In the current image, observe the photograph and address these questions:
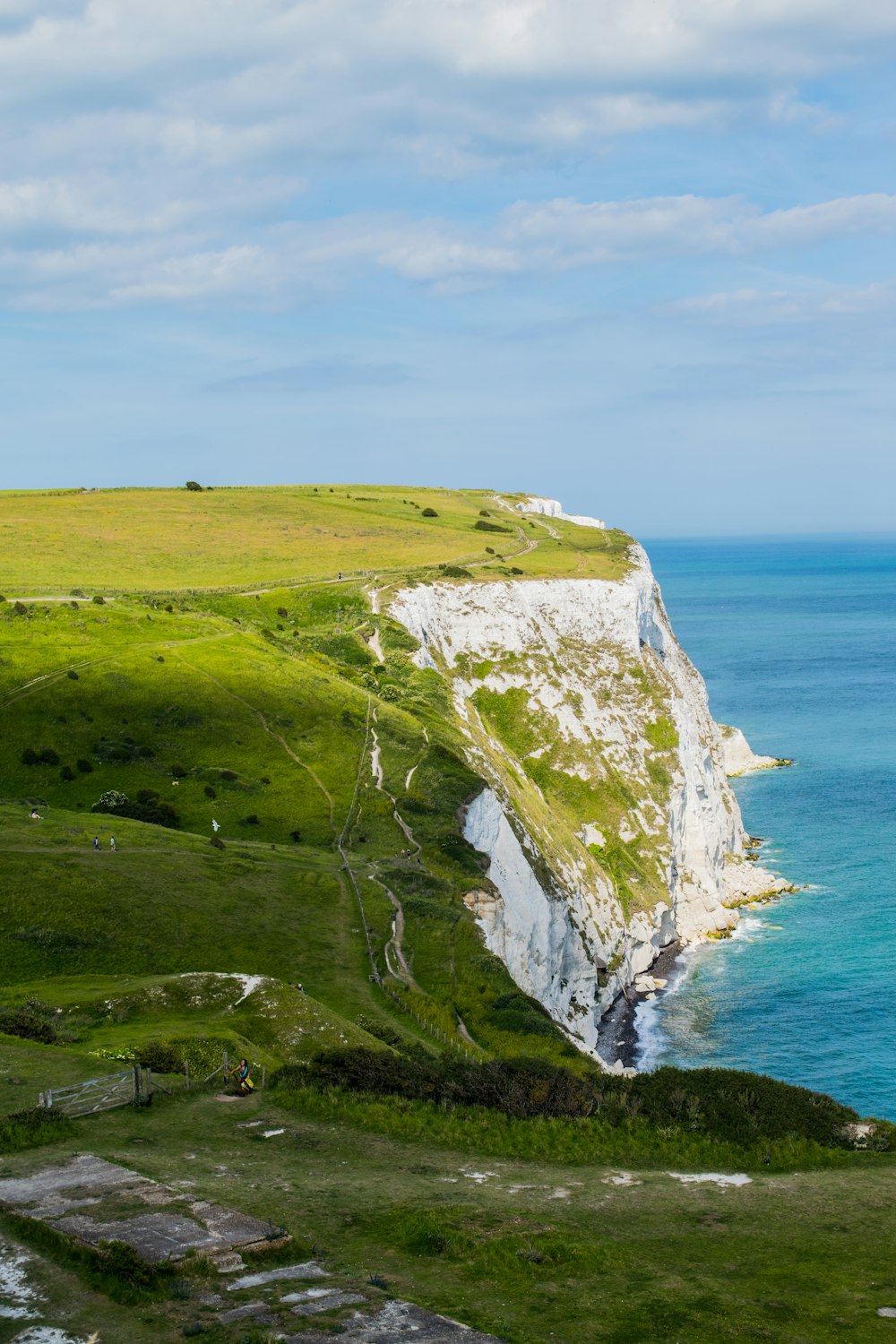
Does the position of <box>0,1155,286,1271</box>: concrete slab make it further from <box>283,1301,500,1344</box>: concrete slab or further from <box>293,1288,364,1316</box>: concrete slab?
<box>283,1301,500,1344</box>: concrete slab

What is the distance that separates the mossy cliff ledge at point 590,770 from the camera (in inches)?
3457

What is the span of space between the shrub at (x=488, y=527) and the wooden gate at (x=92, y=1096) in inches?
6089

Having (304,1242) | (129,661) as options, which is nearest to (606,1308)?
(304,1242)

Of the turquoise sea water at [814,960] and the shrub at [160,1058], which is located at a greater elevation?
the shrub at [160,1058]

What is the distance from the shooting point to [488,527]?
7274 inches

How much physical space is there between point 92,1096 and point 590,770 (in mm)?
91304

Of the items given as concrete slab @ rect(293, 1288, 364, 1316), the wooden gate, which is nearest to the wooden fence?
the wooden gate

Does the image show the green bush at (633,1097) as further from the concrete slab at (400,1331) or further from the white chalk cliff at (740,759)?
the white chalk cliff at (740,759)

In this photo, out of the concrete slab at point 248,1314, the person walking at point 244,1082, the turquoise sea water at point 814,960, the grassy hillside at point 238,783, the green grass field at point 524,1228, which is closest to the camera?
the concrete slab at point 248,1314

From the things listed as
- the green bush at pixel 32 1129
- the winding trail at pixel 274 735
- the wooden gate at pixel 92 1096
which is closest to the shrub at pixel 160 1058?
the wooden gate at pixel 92 1096

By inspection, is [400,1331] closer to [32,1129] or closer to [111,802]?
[32,1129]

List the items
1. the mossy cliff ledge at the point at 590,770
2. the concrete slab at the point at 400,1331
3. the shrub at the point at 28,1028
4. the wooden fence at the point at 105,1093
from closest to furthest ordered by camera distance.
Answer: the concrete slab at the point at 400,1331, the wooden fence at the point at 105,1093, the shrub at the point at 28,1028, the mossy cliff ledge at the point at 590,770

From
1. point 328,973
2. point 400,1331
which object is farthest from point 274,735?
point 400,1331

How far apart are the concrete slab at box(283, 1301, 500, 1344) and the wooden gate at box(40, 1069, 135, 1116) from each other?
39.0ft
